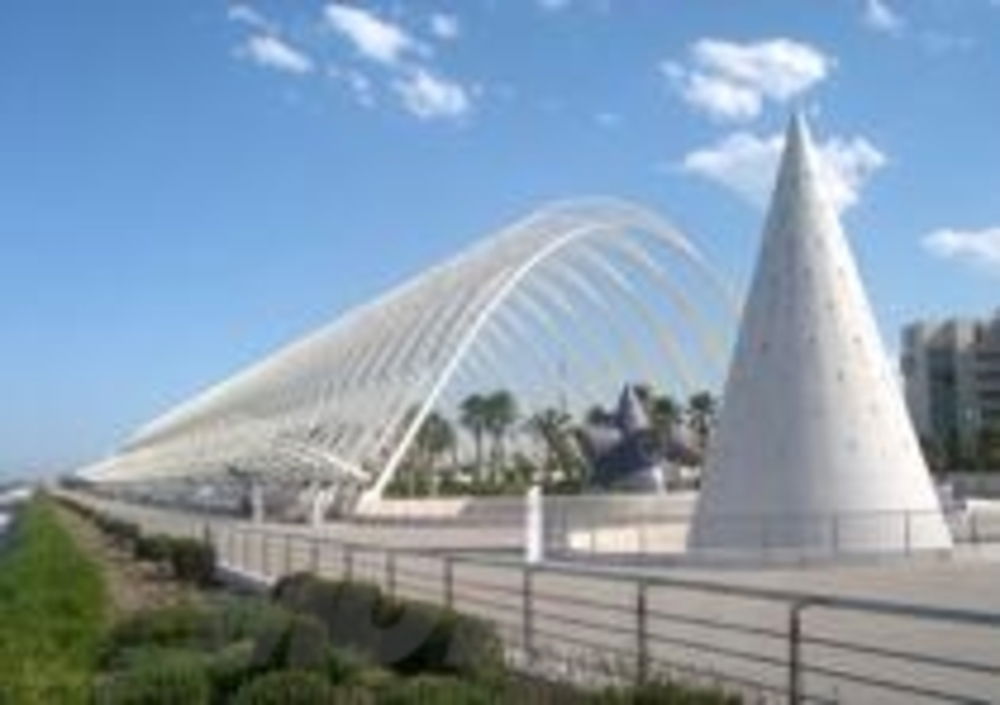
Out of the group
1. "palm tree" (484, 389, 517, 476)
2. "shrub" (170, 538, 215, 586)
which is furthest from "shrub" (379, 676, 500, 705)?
"palm tree" (484, 389, 517, 476)

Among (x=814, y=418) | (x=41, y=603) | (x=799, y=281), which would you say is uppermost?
(x=799, y=281)

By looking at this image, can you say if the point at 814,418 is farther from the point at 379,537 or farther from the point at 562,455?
the point at 562,455

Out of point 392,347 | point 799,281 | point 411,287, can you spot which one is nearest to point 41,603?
point 799,281

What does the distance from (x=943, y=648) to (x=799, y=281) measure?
1678 cm

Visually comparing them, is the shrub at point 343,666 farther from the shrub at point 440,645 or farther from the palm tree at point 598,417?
the palm tree at point 598,417

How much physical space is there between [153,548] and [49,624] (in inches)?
653

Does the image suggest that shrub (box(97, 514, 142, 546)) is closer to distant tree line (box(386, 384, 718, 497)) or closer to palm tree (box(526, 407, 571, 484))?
distant tree line (box(386, 384, 718, 497))

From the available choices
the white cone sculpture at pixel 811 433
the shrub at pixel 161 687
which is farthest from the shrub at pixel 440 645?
the white cone sculpture at pixel 811 433

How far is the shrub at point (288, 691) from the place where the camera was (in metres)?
12.3

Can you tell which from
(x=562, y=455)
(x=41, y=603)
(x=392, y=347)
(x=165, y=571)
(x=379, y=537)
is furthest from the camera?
(x=562, y=455)

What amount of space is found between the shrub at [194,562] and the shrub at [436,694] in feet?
69.6

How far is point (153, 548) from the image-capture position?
39375 millimetres

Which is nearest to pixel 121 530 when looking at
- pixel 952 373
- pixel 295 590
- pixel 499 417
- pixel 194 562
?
pixel 194 562

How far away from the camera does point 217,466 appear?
97.4m
